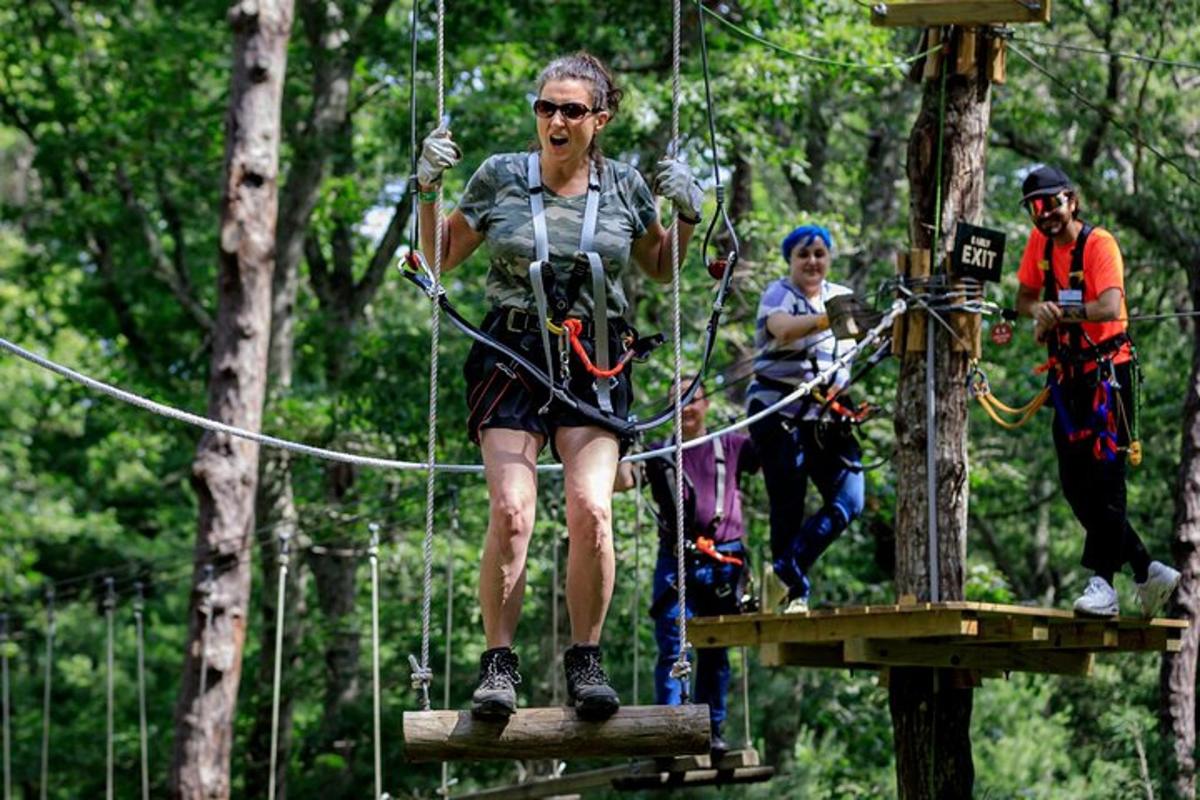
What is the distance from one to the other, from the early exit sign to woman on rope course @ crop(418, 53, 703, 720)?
2586mm

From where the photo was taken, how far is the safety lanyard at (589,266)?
198 inches

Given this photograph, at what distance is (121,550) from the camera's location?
2028 cm

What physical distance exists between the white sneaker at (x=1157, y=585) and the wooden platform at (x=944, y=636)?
3.5 inches

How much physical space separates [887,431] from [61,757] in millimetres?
8717

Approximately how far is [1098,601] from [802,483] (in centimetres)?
128

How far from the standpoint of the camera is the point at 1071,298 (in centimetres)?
689

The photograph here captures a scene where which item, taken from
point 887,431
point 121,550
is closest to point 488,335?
point 887,431

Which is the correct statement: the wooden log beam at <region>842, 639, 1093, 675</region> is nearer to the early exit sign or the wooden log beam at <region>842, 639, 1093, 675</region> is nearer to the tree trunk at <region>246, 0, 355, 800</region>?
the early exit sign

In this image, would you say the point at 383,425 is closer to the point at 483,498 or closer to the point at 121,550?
the point at 483,498

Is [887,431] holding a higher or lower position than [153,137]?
lower

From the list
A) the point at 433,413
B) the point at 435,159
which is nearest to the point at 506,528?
the point at 433,413

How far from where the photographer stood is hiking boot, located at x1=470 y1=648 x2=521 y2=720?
4.86 meters

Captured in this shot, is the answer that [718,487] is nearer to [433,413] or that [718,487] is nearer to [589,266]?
[589,266]

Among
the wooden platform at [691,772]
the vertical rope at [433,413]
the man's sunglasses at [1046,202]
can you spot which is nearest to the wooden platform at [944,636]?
the wooden platform at [691,772]
